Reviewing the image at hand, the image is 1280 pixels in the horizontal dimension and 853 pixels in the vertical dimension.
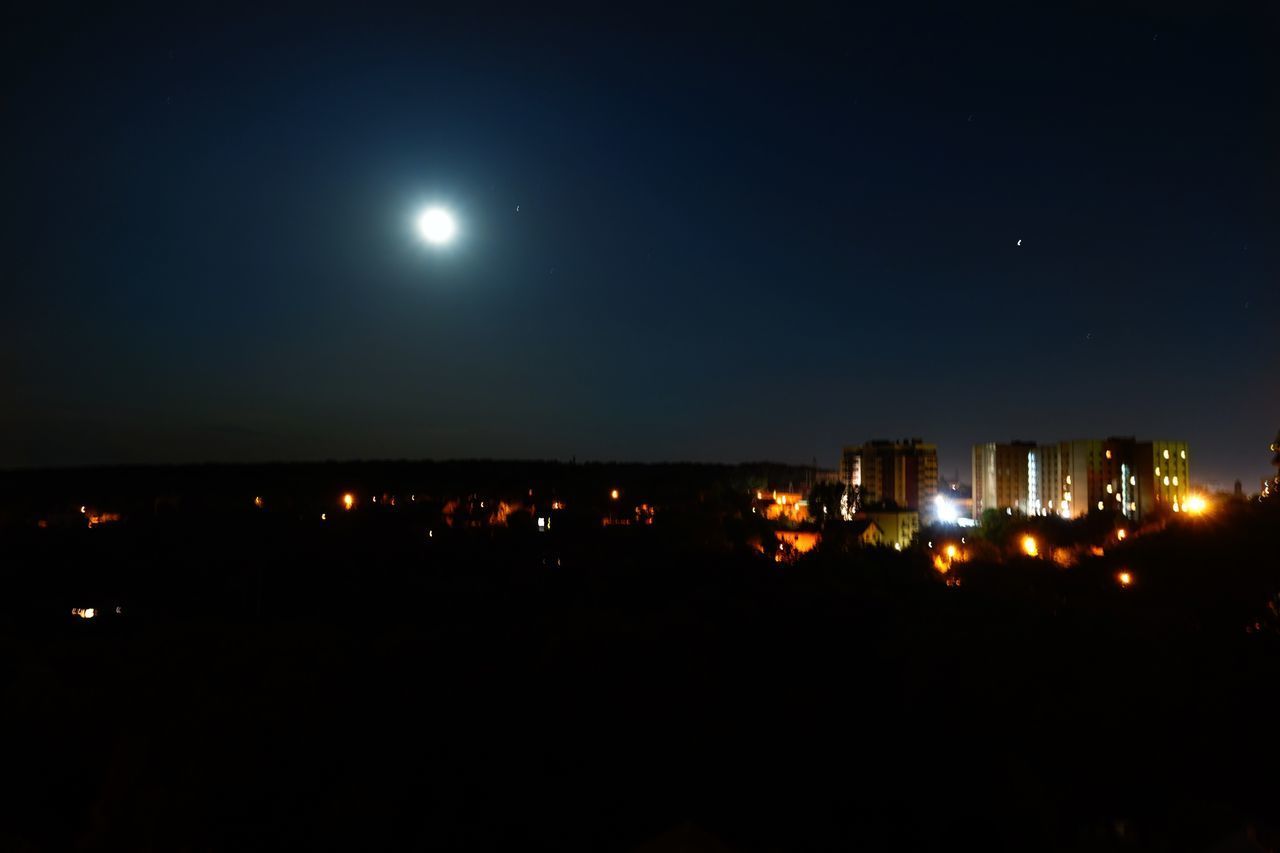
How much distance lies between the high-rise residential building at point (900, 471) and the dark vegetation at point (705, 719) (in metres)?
42.3

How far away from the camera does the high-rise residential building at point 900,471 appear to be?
2196 inches

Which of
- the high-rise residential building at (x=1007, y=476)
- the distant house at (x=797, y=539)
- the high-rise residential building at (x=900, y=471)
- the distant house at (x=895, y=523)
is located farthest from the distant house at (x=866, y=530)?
the high-rise residential building at (x=900, y=471)

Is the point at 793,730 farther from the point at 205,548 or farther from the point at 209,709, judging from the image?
the point at 205,548

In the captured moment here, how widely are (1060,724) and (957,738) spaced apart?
80 cm

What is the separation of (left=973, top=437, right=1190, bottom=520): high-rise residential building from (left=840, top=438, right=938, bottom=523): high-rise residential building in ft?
30.4

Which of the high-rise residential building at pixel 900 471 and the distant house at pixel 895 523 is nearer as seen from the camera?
the distant house at pixel 895 523

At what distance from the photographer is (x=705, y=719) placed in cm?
688

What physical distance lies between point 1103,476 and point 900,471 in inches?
713

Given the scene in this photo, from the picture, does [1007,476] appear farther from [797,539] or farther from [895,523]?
[797,539]

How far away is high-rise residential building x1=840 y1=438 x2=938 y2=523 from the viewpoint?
5578 cm

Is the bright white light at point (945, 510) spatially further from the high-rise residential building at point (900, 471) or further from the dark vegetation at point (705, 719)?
the dark vegetation at point (705, 719)

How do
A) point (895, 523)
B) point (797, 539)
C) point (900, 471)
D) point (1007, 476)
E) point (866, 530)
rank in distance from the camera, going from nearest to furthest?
point (797, 539) → point (866, 530) → point (895, 523) → point (1007, 476) → point (900, 471)

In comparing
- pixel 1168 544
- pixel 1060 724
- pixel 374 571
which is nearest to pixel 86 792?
pixel 1060 724

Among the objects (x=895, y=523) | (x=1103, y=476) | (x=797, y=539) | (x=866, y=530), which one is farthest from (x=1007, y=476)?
(x=797, y=539)
